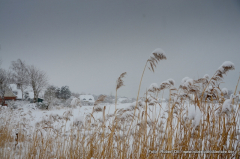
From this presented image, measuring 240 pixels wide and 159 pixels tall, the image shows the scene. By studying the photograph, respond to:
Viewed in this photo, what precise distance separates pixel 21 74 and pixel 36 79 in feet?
8.34

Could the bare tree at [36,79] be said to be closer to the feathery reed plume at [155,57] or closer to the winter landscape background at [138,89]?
the winter landscape background at [138,89]

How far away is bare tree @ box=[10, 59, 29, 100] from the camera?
1443 cm

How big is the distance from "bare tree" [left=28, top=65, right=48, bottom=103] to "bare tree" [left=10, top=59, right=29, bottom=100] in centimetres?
71

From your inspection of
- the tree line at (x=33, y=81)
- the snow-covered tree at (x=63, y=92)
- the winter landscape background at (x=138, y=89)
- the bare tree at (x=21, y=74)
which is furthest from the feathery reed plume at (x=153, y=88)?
the snow-covered tree at (x=63, y=92)

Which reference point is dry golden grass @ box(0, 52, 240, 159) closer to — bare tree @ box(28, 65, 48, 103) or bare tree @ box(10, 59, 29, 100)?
bare tree @ box(10, 59, 29, 100)

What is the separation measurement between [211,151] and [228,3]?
4.15 meters

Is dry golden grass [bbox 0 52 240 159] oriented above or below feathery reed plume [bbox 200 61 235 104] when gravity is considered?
below

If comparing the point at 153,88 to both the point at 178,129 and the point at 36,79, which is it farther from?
the point at 36,79

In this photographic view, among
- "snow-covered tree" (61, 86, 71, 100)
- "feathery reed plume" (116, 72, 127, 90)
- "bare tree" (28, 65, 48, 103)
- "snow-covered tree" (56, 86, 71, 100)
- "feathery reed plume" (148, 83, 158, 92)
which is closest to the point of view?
"feathery reed plume" (148, 83, 158, 92)

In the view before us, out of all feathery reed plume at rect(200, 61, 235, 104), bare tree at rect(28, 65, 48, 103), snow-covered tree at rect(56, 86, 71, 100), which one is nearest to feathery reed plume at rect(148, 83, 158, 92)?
feathery reed plume at rect(200, 61, 235, 104)

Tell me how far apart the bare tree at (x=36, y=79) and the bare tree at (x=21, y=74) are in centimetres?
71

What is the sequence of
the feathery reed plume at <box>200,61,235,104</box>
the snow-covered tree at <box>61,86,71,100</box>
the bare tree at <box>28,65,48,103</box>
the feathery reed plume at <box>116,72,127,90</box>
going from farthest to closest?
the snow-covered tree at <box>61,86,71,100</box>
the bare tree at <box>28,65,48,103</box>
the feathery reed plume at <box>116,72,127,90</box>
the feathery reed plume at <box>200,61,235,104</box>

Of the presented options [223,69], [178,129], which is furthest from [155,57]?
[178,129]

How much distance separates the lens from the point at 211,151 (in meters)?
1.08
